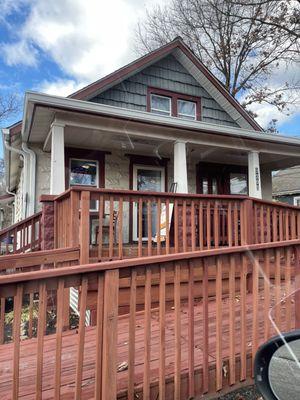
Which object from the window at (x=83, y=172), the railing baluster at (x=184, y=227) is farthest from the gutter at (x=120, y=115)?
the railing baluster at (x=184, y=227)

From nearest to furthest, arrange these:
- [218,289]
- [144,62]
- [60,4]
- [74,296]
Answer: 1. [218,289]
2. [74,296]
3. [144,62]
4. [60,4]

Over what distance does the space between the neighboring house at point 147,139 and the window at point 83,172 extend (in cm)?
2

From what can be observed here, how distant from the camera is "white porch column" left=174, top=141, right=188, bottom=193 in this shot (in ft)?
22.3

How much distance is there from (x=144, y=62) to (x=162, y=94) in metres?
1.02

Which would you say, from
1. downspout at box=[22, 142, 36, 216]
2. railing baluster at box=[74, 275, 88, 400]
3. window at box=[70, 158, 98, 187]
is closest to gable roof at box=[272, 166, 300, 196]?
window at box=[70, 158, 98, 187]

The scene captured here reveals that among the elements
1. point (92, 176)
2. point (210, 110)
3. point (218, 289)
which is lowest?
point (218, 289)

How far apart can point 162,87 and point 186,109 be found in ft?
3.20

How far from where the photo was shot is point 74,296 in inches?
179

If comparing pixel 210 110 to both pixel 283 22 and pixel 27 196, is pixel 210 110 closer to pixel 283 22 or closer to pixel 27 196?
pixel 27 196

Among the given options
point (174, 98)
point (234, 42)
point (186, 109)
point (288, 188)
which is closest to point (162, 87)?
point (174, 98)

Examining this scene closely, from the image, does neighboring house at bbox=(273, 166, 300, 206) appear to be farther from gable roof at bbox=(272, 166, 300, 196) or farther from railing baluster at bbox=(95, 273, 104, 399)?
railing baluster at bbox=(95, 273, 104, 399)

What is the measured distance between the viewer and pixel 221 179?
954cm

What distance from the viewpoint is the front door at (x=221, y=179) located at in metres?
9.16

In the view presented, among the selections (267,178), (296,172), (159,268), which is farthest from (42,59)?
(296,172)
